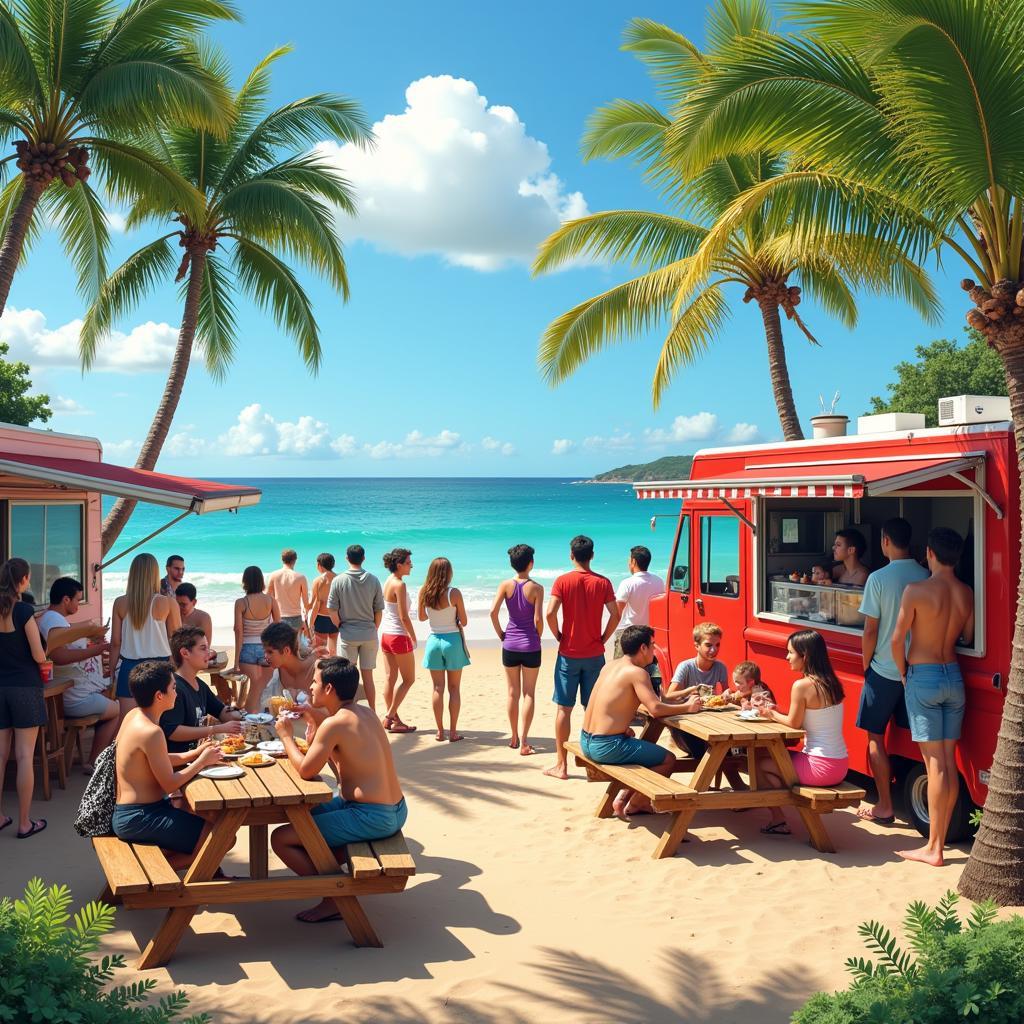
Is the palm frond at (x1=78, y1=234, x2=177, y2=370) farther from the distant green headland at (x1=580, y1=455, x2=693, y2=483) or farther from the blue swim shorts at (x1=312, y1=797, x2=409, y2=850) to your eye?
the distant green headland at (x1=580, y1=455, x2=693, y2=483)

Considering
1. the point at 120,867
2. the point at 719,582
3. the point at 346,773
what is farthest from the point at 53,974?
the point at 719,582

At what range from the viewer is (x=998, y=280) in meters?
5.20

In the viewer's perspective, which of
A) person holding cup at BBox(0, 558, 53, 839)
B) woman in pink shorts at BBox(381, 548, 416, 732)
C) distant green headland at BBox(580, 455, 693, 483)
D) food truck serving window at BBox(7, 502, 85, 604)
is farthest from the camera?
distant green headland at BBox(580, 455, 693, 483)

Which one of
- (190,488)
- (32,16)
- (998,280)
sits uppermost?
(32,16)

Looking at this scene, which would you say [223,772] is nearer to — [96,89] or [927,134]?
[927,134]

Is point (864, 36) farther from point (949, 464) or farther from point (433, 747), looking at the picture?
point (433, 747)

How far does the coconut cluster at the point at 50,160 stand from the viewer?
33.2 feet

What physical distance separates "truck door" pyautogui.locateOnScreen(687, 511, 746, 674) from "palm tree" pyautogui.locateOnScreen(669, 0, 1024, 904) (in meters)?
2.81

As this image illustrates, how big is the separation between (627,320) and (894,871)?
8144mm

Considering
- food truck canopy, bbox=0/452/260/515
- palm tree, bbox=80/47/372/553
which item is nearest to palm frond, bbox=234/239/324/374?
palm tree, bbox=80/47/372/553

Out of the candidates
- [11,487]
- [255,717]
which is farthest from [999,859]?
[11,487]

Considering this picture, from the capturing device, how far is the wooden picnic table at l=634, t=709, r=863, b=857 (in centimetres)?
559

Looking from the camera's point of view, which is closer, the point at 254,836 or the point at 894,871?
the point at 254,836

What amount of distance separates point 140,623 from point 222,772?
264 cm
